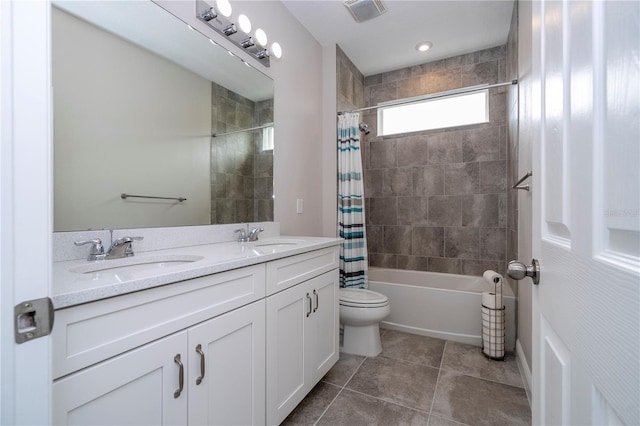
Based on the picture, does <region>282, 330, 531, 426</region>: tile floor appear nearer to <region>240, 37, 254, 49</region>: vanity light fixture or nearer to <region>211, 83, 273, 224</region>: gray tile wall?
<region>211, 83, 273, 224</region>: gray tile wall

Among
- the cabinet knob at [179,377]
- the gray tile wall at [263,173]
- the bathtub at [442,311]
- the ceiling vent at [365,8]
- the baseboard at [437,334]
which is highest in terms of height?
the ceiling vent at [365,8]

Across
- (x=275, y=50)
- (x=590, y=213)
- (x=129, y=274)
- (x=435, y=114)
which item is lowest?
(x=129, y=274)

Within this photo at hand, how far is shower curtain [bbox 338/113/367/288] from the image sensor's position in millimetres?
2518

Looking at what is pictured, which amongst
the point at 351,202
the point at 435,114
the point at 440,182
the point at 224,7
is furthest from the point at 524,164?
the point at 224,7

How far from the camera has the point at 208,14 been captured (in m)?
1.54

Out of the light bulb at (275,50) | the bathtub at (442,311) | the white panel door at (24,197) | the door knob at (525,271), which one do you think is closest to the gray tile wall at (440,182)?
the bathtub at (442,311)

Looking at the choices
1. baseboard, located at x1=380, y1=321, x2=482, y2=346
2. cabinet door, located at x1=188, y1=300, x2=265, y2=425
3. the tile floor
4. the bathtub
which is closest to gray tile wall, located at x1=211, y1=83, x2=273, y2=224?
cabinet door, located at x1=188, y1=300, x2=265, y2=425

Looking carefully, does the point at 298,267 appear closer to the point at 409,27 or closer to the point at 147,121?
the point at 147,121

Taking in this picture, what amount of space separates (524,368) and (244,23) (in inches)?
111

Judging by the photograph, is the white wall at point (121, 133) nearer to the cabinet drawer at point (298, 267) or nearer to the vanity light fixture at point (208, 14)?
the vanity light fixture at point (208, 14)

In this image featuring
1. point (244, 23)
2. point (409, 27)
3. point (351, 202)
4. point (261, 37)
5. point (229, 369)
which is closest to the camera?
point (229, 369)

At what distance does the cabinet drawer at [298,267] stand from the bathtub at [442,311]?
1.05 m

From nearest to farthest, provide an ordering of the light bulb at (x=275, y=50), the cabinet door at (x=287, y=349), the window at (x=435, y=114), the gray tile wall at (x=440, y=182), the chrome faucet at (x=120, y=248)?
the chrome faucet at (x=120, y=248) < the cabinet door at (x=287, y=349) < the light bulb at (x=275, y=50) < the gray tile wall at (x=440, y=182) < the window at (x=435, y=114)

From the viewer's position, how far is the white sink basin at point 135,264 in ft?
3.21
